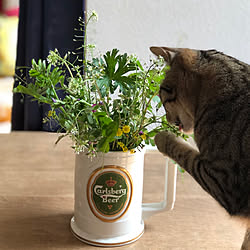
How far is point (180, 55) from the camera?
799 mm

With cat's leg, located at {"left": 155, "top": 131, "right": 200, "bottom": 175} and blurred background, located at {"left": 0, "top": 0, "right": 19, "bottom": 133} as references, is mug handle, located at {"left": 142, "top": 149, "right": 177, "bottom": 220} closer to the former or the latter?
cat's leg, located at {"left": 155, "top": 131, "right": 200, "bottom": 175}

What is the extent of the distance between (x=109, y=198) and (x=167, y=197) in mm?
139

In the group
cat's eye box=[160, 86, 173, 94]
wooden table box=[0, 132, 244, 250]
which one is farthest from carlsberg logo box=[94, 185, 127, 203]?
cat's eye box=[160, 86, 173, 94]

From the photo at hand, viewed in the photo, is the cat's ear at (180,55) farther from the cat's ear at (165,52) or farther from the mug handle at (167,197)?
the mug handle at (167,197)

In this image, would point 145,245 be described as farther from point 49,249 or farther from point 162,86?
point 162,86

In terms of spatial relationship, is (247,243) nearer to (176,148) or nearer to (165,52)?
(176,148)

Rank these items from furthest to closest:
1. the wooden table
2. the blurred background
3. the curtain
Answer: the blurred background → the curtain → the wooden table

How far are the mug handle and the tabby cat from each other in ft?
0.09

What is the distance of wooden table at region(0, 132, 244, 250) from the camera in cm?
76

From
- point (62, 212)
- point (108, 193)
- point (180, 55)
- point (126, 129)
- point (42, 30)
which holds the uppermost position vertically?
point (42, 30)

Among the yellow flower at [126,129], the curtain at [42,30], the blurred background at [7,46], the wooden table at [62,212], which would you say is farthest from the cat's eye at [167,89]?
the blurred background at [7,46]

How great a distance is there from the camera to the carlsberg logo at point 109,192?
704 millimetres

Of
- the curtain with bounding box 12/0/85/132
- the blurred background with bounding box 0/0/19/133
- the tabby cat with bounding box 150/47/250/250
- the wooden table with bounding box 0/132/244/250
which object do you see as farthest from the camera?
the blurred background with bounding box 0/0/19/133

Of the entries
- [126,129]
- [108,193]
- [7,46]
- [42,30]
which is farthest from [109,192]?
[7,46]
